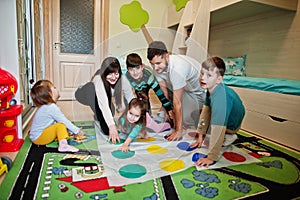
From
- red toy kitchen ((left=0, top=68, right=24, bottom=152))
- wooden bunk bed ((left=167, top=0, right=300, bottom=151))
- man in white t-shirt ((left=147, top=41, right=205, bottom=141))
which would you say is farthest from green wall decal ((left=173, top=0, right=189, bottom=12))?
red toy kitchen ((left=0, top=68, right=24, bottom=152))

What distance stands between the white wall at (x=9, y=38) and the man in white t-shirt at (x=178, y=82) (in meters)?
0.60

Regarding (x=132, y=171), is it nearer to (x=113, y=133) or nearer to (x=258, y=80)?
(x=113, y=133)

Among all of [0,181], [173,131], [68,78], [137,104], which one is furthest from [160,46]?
[68,78]

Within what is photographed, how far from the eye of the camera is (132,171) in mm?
738

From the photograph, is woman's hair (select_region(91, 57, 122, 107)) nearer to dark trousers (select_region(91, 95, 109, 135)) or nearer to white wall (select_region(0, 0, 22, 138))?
dark trousers (select_region(91, 95, 109, 135))

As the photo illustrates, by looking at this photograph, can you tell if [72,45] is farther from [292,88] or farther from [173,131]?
[292,88]

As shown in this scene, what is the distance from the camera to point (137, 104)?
36.7 inches

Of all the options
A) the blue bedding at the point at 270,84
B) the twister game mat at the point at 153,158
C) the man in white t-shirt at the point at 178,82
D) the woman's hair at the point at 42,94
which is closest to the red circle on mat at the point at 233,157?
the twister game mat at the point at 153,158

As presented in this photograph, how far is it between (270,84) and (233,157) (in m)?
0.56

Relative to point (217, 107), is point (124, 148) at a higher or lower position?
Result: lower

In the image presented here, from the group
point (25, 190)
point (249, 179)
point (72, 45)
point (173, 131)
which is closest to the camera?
point (25, 190)

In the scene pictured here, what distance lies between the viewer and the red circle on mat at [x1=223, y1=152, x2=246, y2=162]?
2.94 ft

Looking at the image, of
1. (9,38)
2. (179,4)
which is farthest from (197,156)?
(179,4)

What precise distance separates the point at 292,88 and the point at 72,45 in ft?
6.70
